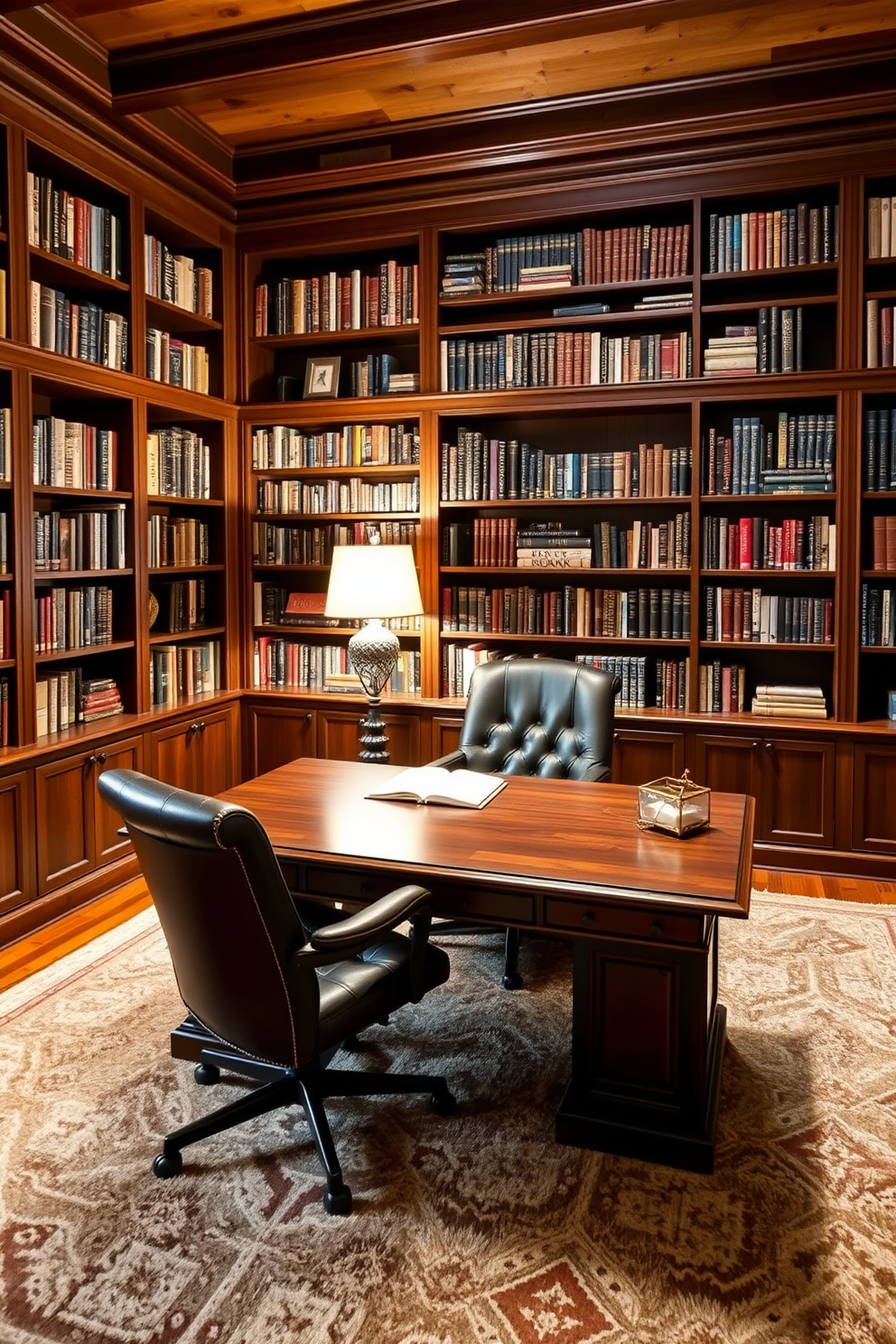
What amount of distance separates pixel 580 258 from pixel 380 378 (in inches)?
42.1

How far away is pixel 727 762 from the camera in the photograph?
161 inches

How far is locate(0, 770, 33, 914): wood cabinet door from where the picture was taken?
10.8ft

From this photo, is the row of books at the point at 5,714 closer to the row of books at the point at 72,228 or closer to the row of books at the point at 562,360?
the row of books at the point at 72,228

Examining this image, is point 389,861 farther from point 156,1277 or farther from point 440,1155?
point 156,1277

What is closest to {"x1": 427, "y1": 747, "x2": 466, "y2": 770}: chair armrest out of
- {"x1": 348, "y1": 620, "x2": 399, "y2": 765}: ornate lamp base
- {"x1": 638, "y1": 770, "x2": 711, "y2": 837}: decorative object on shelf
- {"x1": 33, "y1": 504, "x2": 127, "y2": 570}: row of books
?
{"x1": 348, "y1": 620, "x2": 399, "y2": 765}: ornate lamp base

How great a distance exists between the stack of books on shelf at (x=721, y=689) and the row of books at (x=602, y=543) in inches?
19.2

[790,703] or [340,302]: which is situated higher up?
[340,302]

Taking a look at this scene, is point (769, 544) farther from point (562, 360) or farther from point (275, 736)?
point (275, 736)

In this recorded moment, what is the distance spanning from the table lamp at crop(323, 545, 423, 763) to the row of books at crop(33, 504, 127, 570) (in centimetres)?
90

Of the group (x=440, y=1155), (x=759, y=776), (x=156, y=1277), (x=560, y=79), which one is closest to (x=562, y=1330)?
(x=440, y=1155)

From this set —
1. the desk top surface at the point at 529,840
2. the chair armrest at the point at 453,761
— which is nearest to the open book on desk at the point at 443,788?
the desk top surface at the point at 529,840

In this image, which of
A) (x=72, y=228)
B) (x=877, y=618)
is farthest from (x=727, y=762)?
(x=72, y=228)

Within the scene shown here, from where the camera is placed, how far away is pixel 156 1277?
71.0 inches

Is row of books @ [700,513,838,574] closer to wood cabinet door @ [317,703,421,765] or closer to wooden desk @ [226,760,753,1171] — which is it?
wood cabinet door @ [317,703,421,765]
